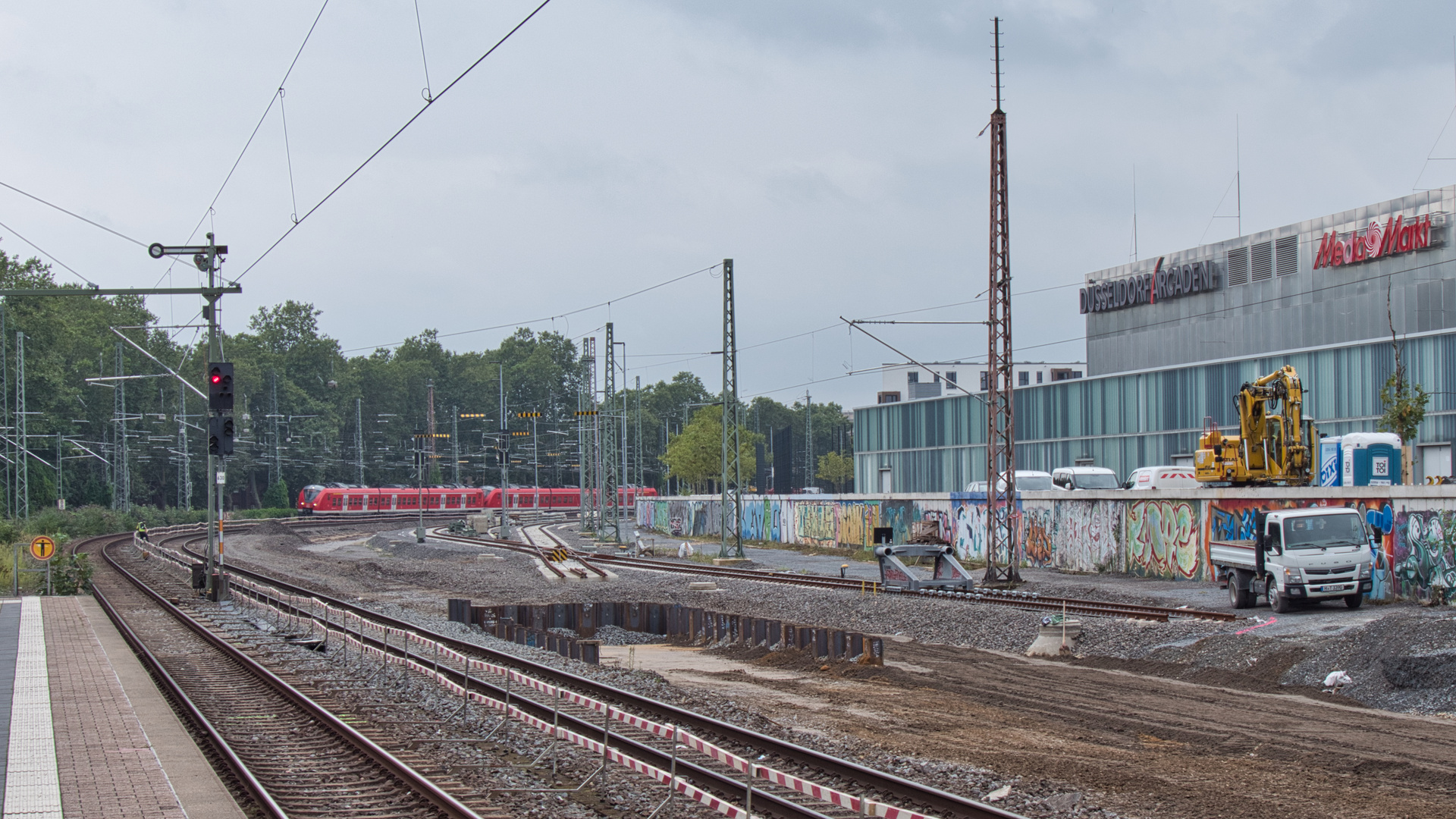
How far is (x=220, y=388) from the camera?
28.5 meters

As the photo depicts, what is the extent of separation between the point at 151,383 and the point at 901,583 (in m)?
88.6

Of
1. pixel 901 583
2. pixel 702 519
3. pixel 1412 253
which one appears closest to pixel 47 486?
pixel 702 519

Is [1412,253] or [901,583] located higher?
[1412,253]

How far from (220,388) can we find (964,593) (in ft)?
58.8

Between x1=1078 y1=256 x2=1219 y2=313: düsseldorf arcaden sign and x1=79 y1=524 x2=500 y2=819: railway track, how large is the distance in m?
50.1

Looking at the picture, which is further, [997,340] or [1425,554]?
[997,340]

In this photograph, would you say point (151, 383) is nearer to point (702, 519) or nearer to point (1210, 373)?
point (702, 519)

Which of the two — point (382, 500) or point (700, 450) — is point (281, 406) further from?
point (700, 450)

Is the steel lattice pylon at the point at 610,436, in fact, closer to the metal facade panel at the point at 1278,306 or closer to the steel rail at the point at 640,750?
the metal facade panel at the point at 1278,306

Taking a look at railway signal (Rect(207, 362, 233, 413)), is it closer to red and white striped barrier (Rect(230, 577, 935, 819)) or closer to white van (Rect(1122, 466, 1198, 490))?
red and white striped barrier (Rect(230, 577, 935, 819))

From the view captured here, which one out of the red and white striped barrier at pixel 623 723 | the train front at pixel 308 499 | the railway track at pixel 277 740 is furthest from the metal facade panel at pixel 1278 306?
the train front at pixel 308 499

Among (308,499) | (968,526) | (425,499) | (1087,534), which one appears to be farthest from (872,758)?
(425,499)

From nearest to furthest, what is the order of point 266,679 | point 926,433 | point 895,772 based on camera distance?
point 895,772, point 266,679, point 926,433

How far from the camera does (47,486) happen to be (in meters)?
77.6
